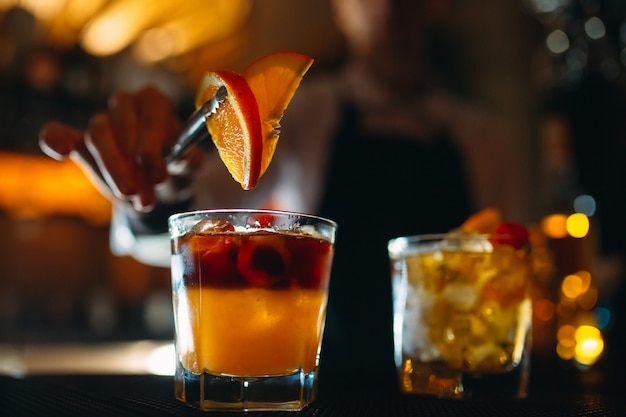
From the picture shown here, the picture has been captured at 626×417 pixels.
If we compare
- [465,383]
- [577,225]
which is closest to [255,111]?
[465,383]

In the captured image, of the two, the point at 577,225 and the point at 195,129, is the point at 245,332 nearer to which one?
the point at 195,129

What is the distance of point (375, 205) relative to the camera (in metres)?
1.74

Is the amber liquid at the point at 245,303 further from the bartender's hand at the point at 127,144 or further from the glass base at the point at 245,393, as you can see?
the bartender's hand at the point at 127,144

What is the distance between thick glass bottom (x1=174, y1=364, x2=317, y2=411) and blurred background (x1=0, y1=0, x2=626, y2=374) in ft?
3.02

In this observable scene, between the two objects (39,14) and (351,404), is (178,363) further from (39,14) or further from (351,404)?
(39,14)

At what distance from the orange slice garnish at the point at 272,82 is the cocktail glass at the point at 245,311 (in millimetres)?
70

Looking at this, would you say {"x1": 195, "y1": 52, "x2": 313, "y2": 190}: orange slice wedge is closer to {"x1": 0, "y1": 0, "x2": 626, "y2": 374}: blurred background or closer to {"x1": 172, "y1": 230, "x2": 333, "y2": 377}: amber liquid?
{"x1": 172, "y1": 230, "x2": 333, "y2": 377}: amber liquid

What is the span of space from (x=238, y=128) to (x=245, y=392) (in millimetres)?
251

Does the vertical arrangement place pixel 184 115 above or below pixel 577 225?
above

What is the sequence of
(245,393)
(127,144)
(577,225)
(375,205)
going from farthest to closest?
(375,205) < (577,225) < (127,144) < (245,393)

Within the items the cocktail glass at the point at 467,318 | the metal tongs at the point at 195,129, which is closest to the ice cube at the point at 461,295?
the cocktail glass at the point at 467,318

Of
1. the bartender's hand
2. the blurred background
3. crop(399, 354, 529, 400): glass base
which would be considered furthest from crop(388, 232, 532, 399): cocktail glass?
the blurred background

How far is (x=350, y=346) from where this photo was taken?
1576 millimetres

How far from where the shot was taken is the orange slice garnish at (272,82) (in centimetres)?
63
